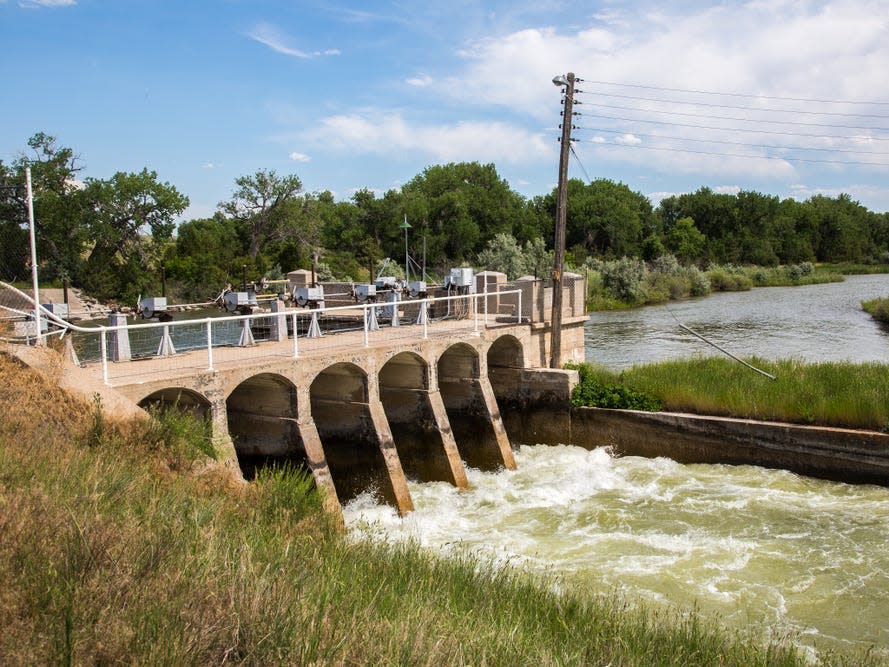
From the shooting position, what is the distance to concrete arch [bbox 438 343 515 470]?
728 inches

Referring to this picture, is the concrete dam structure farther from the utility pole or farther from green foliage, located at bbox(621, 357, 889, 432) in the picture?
green foliage, located at bbox(621, 357, 889, 432)

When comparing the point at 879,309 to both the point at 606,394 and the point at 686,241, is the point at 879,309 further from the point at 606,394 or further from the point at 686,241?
the point at 686,241

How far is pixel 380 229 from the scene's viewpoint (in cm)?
7375

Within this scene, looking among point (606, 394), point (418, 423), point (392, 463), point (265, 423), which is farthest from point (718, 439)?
point (265, 423)

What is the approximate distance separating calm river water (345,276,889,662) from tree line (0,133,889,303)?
9912 millimetres

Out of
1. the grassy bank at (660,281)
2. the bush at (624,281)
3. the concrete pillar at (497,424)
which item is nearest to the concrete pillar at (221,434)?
the concrete pillar at (497,424)

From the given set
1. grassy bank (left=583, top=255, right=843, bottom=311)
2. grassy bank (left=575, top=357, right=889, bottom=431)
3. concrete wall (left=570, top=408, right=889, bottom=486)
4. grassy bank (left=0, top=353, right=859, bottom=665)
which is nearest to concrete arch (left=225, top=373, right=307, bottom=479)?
grassy bank (left=0, top=353, right=859, bottom=665)

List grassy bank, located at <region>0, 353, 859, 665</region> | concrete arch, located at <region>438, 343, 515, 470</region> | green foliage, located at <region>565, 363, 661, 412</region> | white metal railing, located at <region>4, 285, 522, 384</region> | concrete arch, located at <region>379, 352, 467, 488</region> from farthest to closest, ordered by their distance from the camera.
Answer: green foliage, located at <region>565, 363, 661, 412</region>
concrete arch, located at <region>438, 343, 515, 470</region>
concrete arch, located at <region>379, 352, 467, 488</region>
white metal railing, located at <region>4, 285, 522, 384</region>
grassy bank, located at <region>0, 353, 859, 665</region>

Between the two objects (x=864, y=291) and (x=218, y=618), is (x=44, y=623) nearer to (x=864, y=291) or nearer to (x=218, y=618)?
(x=218, y=618)

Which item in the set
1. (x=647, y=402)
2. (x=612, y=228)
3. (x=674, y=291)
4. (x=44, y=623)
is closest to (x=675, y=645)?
(x=44, y=623)

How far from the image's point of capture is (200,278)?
4812 centimetres

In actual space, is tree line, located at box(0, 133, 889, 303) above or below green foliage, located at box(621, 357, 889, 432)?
above

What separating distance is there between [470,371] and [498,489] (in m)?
3.47

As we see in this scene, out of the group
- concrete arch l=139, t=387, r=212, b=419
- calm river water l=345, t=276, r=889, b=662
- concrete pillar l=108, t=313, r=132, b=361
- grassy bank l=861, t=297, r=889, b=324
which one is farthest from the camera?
grassy bank l=861, t=297, r=889, b=324
